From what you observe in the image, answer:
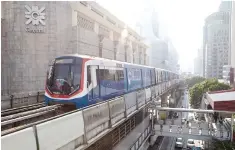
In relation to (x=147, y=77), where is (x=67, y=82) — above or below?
below

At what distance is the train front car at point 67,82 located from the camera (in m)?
10.5

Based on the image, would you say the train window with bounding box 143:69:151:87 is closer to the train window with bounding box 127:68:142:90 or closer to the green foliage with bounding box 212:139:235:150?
the train window with bounding box 127:68:142:90

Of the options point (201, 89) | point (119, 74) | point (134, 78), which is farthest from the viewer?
point (201, 89)

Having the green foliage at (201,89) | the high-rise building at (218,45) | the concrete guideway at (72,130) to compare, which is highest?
the high-rise building at (218,45)

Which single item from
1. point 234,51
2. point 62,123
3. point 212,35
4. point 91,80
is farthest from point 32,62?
point 212,35

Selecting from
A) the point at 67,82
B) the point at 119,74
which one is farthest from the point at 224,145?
the point at 67,82

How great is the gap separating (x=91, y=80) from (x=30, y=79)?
1767 cm

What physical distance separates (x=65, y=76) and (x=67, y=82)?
307mm

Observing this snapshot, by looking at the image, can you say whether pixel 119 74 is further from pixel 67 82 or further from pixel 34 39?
pixel 34 39

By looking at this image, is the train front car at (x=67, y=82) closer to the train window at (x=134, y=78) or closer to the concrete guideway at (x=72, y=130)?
the concrete guideway at (x=72, y=130)

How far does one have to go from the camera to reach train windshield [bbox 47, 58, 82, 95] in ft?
34.7

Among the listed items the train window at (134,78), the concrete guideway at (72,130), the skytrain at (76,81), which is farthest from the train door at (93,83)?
the train window at (134,78)

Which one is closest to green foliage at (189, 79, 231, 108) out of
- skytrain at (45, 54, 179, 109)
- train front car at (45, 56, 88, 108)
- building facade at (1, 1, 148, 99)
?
building facade at (1, 1, 148, 99)

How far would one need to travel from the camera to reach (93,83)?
11.4 metres
